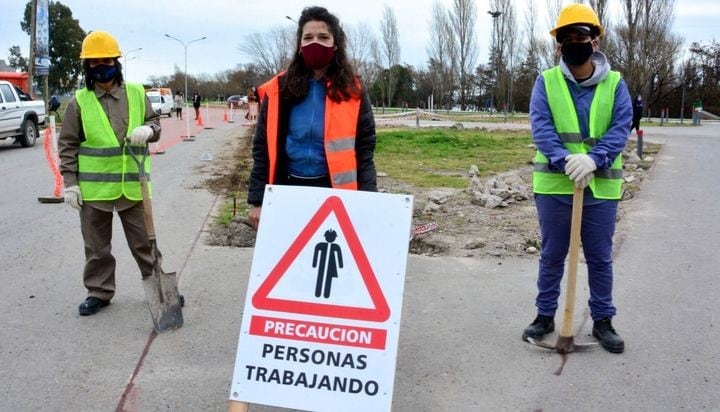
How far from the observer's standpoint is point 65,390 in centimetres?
369

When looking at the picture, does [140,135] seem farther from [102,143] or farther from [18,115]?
[18,115]

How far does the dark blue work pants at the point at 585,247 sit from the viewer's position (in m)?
4.12

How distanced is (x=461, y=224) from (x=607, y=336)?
376 cm

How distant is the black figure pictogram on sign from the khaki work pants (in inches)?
91.3

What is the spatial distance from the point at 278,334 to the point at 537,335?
2001mm

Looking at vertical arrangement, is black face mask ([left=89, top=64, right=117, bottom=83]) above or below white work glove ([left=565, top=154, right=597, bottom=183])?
above

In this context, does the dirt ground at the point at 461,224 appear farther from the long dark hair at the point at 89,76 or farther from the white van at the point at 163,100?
the white van at the point at 163,100

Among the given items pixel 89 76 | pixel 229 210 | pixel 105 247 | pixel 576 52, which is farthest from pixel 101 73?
pixel 229 210

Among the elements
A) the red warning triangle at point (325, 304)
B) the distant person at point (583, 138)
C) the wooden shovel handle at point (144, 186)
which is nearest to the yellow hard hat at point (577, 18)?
the distant person at point (583, 138)

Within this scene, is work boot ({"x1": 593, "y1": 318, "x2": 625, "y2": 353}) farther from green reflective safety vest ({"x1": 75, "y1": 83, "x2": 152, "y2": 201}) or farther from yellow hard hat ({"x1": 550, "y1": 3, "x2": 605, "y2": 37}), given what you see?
green reflective safety vest ({"x1": 75, "y1": 83, "x2": 152, "y2": 201})

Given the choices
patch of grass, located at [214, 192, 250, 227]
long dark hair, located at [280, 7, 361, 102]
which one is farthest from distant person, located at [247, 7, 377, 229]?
patch of grass, located at [214, 192, 250, 227]

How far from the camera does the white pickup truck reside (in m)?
18.6

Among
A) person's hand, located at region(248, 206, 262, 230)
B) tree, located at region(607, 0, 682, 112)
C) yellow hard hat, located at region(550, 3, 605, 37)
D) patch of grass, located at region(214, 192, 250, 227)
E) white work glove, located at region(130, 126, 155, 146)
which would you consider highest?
tree, located at region(607, 0, 682, 112)

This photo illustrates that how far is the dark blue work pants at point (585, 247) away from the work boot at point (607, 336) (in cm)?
5
